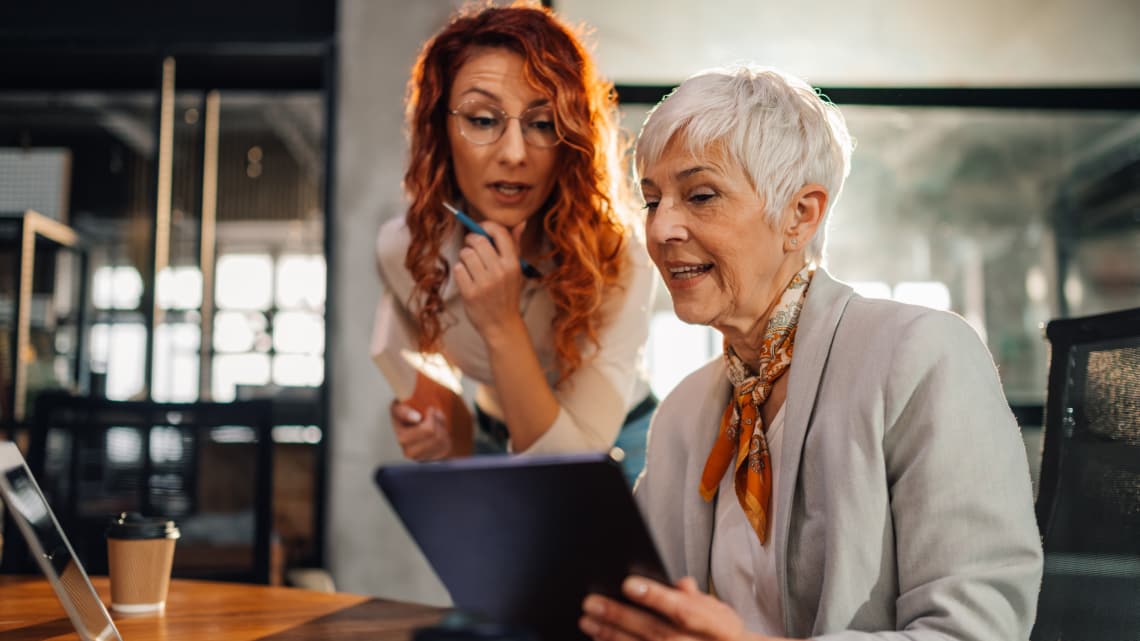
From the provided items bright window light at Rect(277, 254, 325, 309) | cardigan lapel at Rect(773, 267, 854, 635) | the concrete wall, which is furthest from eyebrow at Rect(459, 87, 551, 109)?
bright window light at Rect(277, 254, 325, 309)

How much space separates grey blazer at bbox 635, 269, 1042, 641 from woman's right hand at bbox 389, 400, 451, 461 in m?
0.81

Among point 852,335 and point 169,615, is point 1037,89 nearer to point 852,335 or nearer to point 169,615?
point 852,335

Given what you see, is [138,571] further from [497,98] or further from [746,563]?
[497,98]

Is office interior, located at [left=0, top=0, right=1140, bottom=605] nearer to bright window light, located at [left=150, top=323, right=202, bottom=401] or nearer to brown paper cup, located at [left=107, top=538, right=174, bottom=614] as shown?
brown paper cup, located at [left=107, top=538, right=174, bottom=614]

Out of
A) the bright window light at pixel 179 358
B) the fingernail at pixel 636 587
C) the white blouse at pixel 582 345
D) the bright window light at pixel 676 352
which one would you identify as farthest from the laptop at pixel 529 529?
the bright window light at pixel 179 358

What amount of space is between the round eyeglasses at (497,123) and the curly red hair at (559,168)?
32mm

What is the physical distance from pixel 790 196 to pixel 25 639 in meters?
1.01

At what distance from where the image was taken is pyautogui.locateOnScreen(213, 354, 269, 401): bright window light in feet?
35.9

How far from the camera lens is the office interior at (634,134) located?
337cm

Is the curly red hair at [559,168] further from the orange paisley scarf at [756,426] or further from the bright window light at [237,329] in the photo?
the bright window light at [237,329]

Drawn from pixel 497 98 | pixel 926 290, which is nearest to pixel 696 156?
pixel 497 98

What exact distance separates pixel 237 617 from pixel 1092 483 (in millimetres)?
1103

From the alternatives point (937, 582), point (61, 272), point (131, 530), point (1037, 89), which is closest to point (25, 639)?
point (131, 530)

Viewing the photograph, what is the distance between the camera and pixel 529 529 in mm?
758
